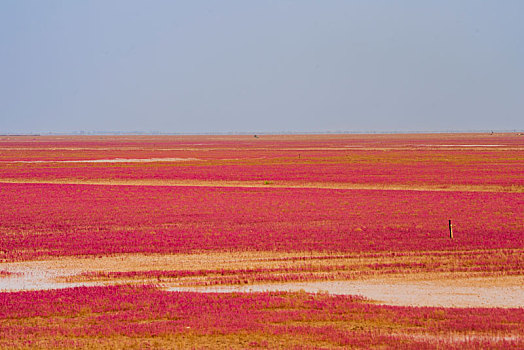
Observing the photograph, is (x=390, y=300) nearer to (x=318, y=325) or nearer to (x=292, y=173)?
(x=318, y=325)

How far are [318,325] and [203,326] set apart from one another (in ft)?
6.80

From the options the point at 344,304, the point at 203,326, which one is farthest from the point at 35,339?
the point at 344,304

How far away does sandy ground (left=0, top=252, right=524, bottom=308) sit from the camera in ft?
49.1

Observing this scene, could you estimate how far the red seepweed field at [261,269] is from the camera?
12.2 metres

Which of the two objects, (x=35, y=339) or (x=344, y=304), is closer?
(x=35, y=339)

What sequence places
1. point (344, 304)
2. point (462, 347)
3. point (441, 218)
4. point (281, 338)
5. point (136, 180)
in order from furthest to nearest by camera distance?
point (136, 180), point (441, 218), point (344, 304), point (281, 338), point (462, 347)

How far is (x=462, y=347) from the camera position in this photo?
1102 centimetres

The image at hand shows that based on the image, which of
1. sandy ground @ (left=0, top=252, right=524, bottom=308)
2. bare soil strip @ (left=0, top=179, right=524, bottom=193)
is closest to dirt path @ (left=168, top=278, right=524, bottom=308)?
sandy ground @ (left=0, top=252, right=524, bottom=308)

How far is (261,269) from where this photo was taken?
18.5 m

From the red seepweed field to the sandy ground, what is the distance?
0.05 m

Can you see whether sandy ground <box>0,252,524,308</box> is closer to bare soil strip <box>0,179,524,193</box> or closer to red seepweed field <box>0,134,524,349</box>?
red seepweed field <box>0,134,524,349</box>

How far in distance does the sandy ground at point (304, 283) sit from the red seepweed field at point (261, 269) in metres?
0.05

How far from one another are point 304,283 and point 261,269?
1952 millimetres

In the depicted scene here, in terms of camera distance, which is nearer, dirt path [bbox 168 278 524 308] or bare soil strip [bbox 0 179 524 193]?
dirt path [bbox 168 278 524 308]
